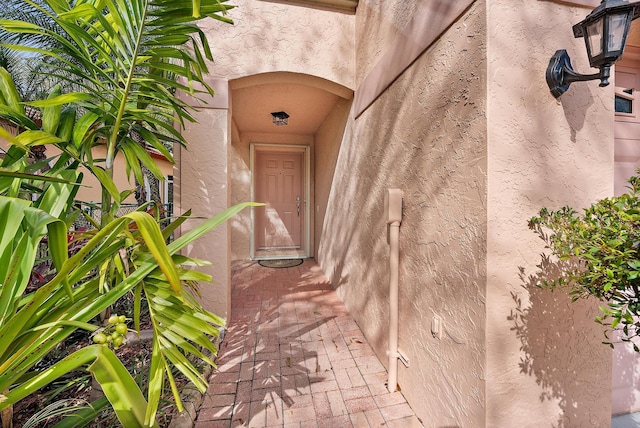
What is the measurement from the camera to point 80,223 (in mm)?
3896

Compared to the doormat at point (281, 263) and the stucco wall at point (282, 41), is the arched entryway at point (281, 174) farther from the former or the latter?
the stucco wall at point (282, 41)

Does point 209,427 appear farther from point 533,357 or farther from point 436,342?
point 533,357

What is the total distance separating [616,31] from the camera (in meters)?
0.92

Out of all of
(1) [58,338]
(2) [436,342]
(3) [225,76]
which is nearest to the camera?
(1) [58,338]

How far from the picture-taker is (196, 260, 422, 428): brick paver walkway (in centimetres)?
160

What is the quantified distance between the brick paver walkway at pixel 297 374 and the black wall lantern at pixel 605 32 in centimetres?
194

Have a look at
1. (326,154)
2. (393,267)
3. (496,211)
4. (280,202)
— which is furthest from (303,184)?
(496,211)

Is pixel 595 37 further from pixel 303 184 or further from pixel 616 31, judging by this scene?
pixel 303 184

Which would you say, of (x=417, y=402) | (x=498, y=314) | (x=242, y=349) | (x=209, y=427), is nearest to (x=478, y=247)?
(x=498, y=314)

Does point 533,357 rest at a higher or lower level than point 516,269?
lower

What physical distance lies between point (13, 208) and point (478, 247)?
155 cm

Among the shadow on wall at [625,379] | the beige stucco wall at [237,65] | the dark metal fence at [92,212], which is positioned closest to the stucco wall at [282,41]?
the beige stucco wall at [237,65]

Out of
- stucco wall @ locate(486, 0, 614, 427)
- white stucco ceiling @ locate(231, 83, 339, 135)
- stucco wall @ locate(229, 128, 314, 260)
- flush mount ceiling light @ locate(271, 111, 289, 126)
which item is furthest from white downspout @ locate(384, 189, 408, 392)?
stucco wall @ locate(229, 128, 314, 260)

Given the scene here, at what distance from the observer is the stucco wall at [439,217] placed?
1146mm
